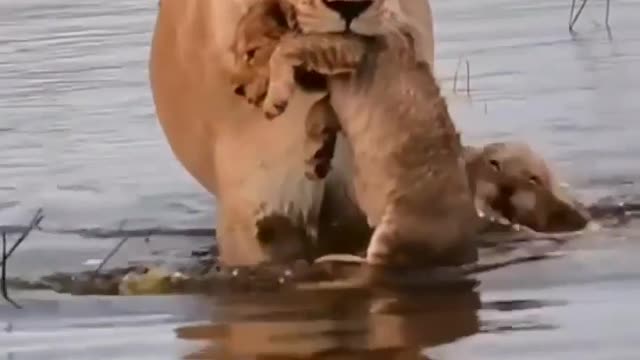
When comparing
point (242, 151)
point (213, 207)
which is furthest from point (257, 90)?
point (213, 207)

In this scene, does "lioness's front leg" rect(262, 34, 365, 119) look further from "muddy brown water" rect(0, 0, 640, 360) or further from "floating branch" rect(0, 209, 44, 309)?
"floating branch" rect(0, 209, 44, 309)

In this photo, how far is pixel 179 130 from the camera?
576 cm

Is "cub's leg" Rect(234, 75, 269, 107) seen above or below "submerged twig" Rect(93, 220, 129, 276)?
A: above

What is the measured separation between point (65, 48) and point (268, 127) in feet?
11.8

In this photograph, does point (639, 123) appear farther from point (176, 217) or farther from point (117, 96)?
point (117, 96)

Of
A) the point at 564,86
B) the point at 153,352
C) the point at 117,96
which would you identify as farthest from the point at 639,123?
the point at 153,352

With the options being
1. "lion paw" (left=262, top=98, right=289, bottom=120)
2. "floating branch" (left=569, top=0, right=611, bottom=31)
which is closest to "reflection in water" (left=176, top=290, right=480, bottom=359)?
"lion paw" (left=262, top=98, right=289, bottom=120)

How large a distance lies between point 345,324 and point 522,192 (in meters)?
1.52

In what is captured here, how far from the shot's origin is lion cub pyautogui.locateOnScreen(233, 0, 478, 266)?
459cm

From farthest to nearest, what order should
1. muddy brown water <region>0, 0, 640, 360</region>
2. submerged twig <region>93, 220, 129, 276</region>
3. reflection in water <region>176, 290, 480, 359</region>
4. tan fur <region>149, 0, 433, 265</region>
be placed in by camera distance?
submerged twig <region>93, 220, 129, 276</region> → tan fur <region>149, 0, 433, 265</region> → muddy brown water <region>0, 0, 640, 360</region> → reflection in water <region>176, 290, 480, 359</region>

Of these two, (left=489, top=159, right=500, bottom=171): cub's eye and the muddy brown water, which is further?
(left=489, top=159, right=500, bottom=171): cub's eye

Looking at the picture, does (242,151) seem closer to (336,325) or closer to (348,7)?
(348,7)

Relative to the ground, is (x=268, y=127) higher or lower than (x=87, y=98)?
higher

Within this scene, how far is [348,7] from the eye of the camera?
4.51m
